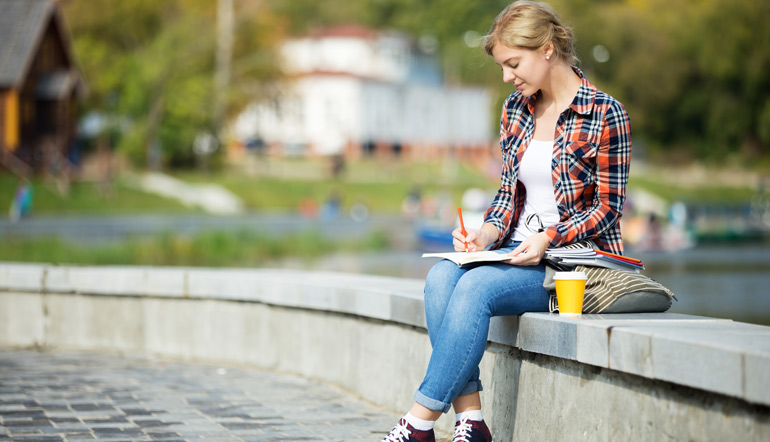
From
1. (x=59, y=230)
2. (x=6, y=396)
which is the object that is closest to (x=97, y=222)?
(x=59, y=230)

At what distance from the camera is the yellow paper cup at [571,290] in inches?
172

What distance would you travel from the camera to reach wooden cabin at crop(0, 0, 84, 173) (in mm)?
42250

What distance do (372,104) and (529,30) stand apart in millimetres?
82337

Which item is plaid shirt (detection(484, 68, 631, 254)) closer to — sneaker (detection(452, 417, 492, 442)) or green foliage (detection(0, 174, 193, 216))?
sneaker (detection(452, 417, 492, 442))

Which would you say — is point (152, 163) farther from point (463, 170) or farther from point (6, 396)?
point (6, 396)

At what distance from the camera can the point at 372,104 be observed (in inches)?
3406

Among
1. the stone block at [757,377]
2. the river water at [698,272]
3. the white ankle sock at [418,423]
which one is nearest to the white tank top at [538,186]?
the white ankle sock at [418,423]

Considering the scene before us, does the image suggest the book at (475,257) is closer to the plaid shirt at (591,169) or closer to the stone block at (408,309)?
the plaid shirt at (591,169)

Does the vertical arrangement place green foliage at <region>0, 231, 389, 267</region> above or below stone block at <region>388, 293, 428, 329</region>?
above

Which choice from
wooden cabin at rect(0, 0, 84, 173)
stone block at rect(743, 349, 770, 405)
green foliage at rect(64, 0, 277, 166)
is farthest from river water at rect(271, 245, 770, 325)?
green foliage at rect(64, 0, 277, 166)

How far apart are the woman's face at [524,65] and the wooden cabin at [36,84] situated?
124 feet

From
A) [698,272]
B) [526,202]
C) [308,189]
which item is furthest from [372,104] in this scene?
[526,202]

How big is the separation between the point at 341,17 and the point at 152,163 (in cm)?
5904

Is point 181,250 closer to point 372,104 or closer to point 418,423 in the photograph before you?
point 418,423
